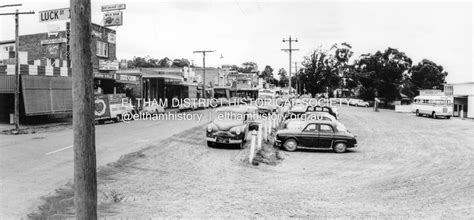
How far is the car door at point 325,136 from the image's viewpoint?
16.7 meters

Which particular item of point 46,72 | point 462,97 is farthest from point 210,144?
point 462,97

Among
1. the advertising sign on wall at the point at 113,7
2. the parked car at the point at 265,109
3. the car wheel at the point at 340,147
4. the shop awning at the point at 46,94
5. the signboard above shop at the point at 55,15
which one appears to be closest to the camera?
the car wheel at the point at 340,147

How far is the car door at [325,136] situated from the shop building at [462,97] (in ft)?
106

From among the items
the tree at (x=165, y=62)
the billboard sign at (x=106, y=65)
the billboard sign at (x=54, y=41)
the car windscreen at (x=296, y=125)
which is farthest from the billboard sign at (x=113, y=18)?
the tree at (x=165, y=62)

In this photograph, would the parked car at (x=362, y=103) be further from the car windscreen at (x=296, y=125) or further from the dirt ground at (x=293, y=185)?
the car windscreen at (x=296, y=125)

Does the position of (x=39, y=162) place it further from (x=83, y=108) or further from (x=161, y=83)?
(x=161, y=83)

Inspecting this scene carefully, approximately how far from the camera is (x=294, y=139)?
1680 centimetres

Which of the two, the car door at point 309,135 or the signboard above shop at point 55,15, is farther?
the signboard above shop at point 55,15

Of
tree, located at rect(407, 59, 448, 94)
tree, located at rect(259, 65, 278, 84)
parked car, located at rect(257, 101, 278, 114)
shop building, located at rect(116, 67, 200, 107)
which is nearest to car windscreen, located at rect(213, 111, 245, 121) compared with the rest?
parked car, located at rect(257, 101, 278, 114)

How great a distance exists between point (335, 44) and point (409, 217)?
53.6 metres

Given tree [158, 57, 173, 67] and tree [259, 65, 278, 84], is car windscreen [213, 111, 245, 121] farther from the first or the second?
tree [259, 65, 278, 84]

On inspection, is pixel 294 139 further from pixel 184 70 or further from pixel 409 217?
pixel 184 70

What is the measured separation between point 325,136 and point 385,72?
47451 mm

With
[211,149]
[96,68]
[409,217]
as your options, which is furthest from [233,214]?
[96,68]
